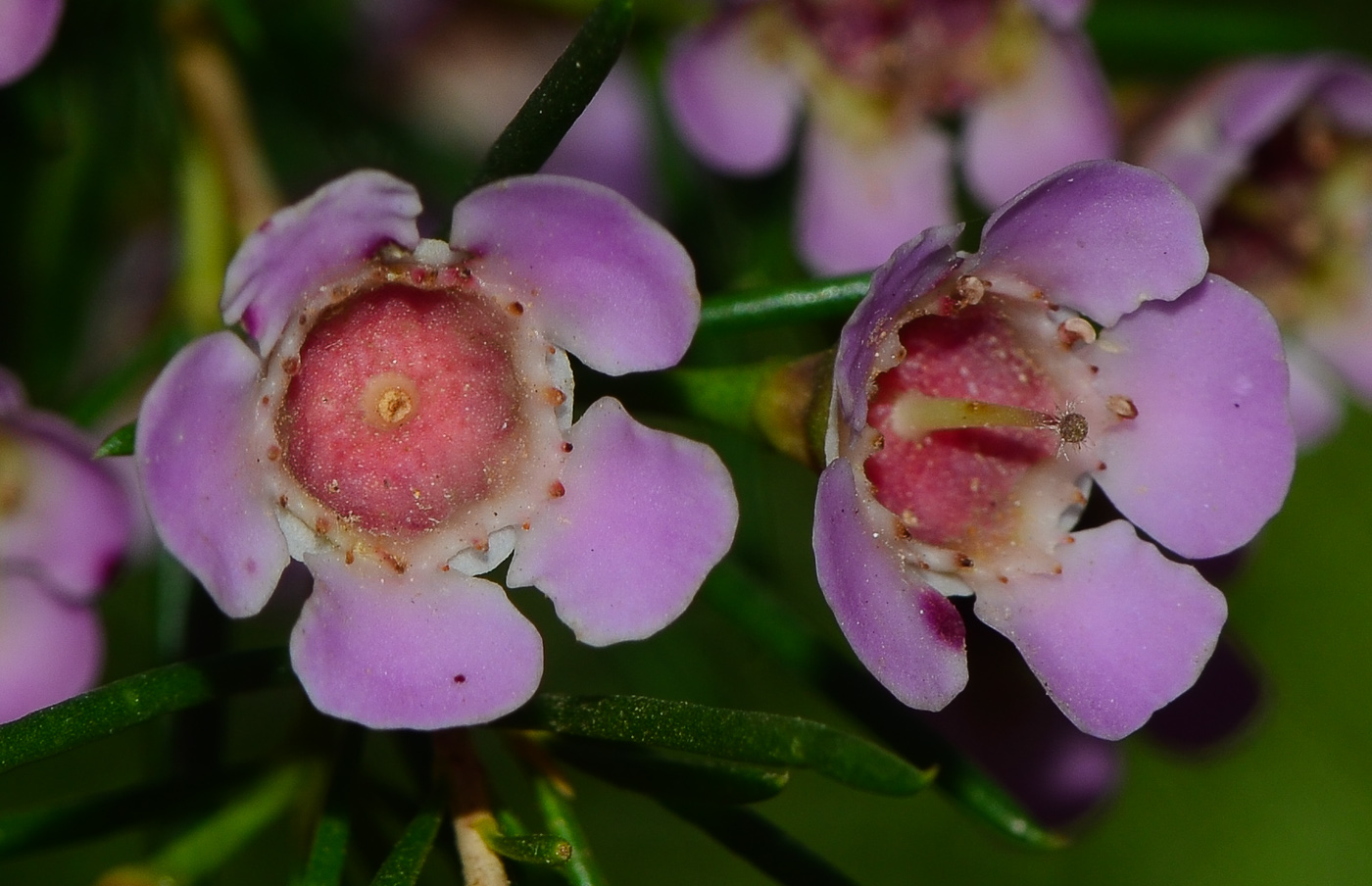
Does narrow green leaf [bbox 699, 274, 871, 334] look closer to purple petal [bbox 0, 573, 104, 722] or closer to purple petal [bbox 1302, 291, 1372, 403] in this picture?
purple petal [bbox 0, 573, 104, 722]

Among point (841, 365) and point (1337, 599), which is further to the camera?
point (1337, 599)

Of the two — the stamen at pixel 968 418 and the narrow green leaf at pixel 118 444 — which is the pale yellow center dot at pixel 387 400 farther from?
the stamen at pixel 968 418

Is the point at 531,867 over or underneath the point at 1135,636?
underneath

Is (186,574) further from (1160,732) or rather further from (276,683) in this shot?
(1160,732)

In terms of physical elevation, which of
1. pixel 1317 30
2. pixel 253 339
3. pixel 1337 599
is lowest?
pixel 1337 599

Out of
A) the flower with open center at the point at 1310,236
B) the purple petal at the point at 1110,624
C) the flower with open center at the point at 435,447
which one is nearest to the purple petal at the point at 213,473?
the flower with open center at the point at 435,447

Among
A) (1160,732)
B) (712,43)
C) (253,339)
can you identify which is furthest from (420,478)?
(1160,732)
